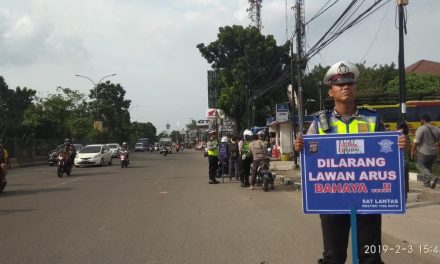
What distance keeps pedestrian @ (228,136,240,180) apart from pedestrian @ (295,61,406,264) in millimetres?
14363

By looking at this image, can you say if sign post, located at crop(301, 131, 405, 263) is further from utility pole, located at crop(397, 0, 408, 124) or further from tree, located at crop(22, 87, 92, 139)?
tree, located at crop(22, 87, 92, 139)

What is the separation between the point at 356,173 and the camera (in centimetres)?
403

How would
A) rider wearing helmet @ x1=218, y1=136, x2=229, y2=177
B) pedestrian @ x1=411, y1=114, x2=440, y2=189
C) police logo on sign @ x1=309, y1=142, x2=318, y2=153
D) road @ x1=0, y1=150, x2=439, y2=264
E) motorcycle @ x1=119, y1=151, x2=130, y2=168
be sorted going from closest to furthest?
police logo on sign @ x1=309, y1=142, x2=318, y2=153, road @ x1=0, y1=150, x2=439, y2=264, pedestrian @ x1=411, y1=114, x2=440, y2=189, rider wearing helmet @ x1=218, y1=136, x2=229, y2=177, motorcycle @ x1=119, y1=151, x2=130, y2=168

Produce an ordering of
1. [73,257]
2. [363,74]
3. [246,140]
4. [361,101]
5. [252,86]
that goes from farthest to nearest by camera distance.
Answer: [363,74], [252,86], [361,101], [246,140], [73,257]

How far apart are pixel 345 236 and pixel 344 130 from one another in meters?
0.82

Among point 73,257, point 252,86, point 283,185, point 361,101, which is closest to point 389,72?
point 252,86

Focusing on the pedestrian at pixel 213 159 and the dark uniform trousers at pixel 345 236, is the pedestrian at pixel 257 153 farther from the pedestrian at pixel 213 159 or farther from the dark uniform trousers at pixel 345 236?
the dark uniform trousers at pixel 345 236

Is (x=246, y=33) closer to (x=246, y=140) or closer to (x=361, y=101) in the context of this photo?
(x=361, y=101)

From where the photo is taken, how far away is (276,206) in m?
11.8

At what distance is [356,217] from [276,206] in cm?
784

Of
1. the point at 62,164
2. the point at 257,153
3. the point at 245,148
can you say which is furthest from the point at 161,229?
the point at 62,164

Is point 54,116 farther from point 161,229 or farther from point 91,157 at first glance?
point 161,229

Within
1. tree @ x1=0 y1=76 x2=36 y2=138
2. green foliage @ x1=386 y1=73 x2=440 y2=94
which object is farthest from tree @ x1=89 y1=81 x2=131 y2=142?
green foliage @ x1=386 y1=73 x2=440 y2=94

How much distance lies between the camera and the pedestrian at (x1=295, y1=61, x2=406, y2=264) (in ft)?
13.1
